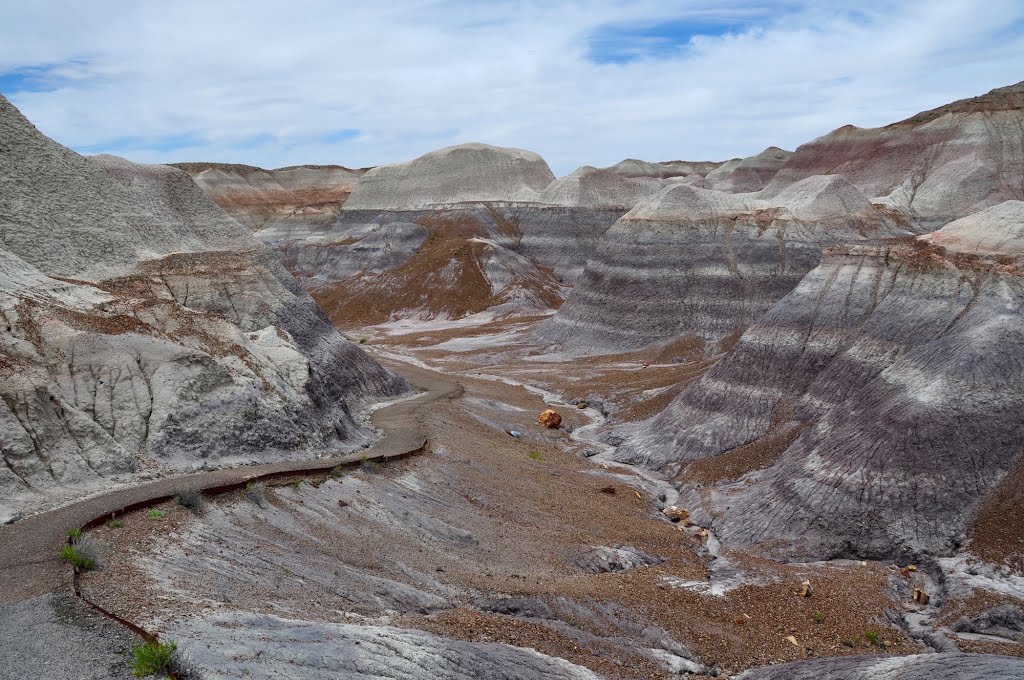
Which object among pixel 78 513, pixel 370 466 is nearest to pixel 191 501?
pixel 78 513

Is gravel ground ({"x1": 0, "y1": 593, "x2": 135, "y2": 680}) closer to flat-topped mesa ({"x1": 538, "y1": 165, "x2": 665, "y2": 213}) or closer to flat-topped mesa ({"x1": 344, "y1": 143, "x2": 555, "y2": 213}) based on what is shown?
flat-topped mesa ({"x1": 538, "y1": 165, "x2": 665, "y2": 213})

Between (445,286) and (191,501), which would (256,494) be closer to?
(191,501)

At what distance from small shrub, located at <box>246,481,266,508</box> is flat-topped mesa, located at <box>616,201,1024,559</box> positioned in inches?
578

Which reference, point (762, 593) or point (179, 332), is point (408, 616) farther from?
point (179, 332)

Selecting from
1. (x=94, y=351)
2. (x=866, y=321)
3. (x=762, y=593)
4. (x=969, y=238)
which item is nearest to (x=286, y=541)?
(x=94, y=351)

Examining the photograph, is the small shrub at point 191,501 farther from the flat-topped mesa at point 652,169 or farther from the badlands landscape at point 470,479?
the flat-topped mesa at point 652,169

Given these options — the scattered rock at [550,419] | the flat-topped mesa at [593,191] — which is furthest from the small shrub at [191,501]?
the flat-topped mesa at [593,191]

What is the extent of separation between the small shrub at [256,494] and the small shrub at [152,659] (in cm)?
943

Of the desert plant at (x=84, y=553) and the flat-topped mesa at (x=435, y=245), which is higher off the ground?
the flat-topped mesa at (x=435, y=245)

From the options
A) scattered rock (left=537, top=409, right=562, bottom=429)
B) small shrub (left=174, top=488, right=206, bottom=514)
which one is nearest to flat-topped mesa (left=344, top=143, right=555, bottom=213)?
scattered rock (left=537, top=409, right=562, bottom=429)

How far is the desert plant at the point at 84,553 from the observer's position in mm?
14016

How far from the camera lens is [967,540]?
73.8 feet

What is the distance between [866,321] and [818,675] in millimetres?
19420

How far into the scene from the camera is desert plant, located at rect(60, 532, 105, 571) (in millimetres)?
14016
